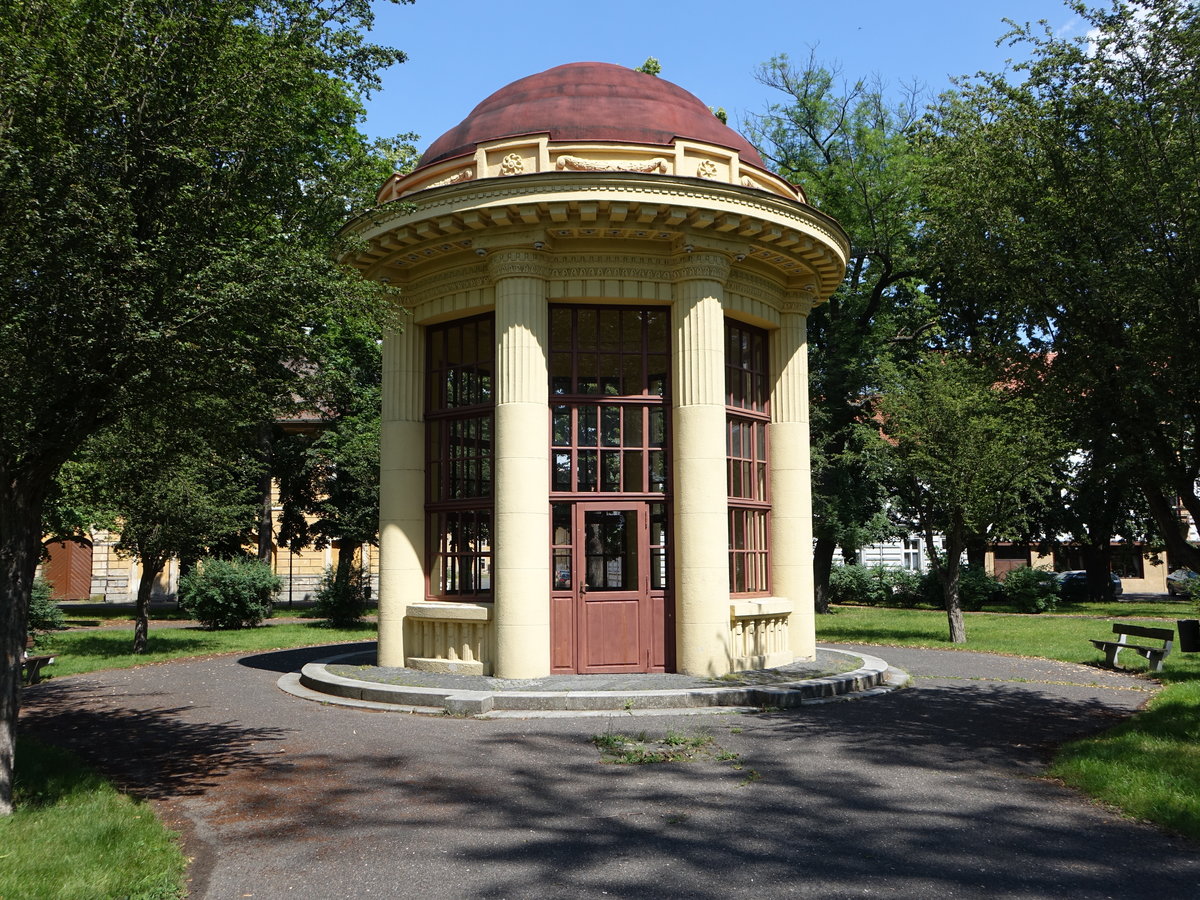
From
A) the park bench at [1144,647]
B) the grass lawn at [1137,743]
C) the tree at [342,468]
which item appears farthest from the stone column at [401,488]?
the park bench at [1144,647]

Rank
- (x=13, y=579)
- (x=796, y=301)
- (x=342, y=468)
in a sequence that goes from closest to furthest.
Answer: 1. (x=13, y=579)
2. (x=796, y=301)
3. (x=342, y=468)

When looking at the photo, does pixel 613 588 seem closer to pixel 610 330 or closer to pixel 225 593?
pixel 610 330

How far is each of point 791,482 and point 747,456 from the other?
3.04 ft

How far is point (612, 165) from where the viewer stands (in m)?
13.0

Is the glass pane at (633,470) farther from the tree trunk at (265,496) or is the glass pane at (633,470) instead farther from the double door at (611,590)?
the tree trunk at (265,496)

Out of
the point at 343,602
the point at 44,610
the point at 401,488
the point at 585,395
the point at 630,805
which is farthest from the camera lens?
the point at 343,602

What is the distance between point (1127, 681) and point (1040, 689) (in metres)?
2.11

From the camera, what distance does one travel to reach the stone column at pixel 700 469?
1282 cm

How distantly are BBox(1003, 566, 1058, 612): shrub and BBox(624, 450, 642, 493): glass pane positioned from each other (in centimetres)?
2642

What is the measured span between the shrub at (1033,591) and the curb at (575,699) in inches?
1009

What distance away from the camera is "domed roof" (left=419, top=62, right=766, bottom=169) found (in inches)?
542

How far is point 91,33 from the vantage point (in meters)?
6.69

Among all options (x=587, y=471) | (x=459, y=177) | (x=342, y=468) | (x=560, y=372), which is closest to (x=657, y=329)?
(x=560, y=372)

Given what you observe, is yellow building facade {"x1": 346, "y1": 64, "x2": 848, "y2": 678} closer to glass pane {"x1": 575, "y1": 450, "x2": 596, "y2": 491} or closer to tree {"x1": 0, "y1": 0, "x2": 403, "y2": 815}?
glass pane {"x1": 575, "y1": 450, "x2": 596, "y2": 491}
